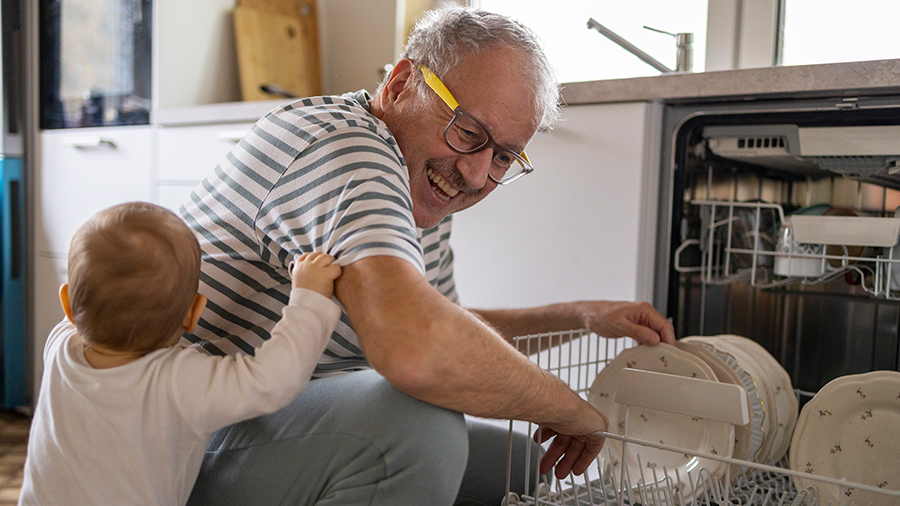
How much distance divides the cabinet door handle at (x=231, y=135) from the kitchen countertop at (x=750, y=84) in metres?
0.89

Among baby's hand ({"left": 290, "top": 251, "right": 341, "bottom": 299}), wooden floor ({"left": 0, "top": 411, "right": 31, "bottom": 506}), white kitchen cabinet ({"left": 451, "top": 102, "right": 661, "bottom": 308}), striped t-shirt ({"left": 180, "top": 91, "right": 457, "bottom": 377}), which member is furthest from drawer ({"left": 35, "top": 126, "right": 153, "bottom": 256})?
baby's hand ({"left": 290, "top": 251, "right": 341, "bottom": 299})

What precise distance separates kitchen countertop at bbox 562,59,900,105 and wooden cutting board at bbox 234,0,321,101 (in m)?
1.40

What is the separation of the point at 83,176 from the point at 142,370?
174 centimetres

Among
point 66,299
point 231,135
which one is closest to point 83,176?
point 231,135

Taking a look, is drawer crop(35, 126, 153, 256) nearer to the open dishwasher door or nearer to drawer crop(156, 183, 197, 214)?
drawer crop(156, 183, 197, 214)

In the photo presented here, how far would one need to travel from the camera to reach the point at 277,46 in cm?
258

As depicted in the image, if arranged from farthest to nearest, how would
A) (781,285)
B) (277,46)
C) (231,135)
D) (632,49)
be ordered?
(277,46), (231,135), (632,49), (781,285)

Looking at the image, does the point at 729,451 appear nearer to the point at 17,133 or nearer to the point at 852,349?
the point at 852,349

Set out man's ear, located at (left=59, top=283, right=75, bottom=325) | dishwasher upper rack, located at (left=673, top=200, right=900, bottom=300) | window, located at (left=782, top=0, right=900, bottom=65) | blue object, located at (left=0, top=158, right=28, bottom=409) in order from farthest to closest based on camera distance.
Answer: blue object, located at (left=0, top=158, right=28, bottom=409) → window, located at (left=782, top=0, right=900, bottom=65) → dishwasher upper rack, located at (left=673, top=200, right=900, bottom=300) → man's ear, located at (left=59, top=283, right=75, bottom=325)

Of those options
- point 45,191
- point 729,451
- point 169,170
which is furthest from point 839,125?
point 45,191

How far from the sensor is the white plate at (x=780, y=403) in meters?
1.17

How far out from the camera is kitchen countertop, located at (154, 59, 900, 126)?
115 centimetres

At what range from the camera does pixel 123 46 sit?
2375 millimetres

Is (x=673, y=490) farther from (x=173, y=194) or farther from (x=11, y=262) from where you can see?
(x=11, y=262)
